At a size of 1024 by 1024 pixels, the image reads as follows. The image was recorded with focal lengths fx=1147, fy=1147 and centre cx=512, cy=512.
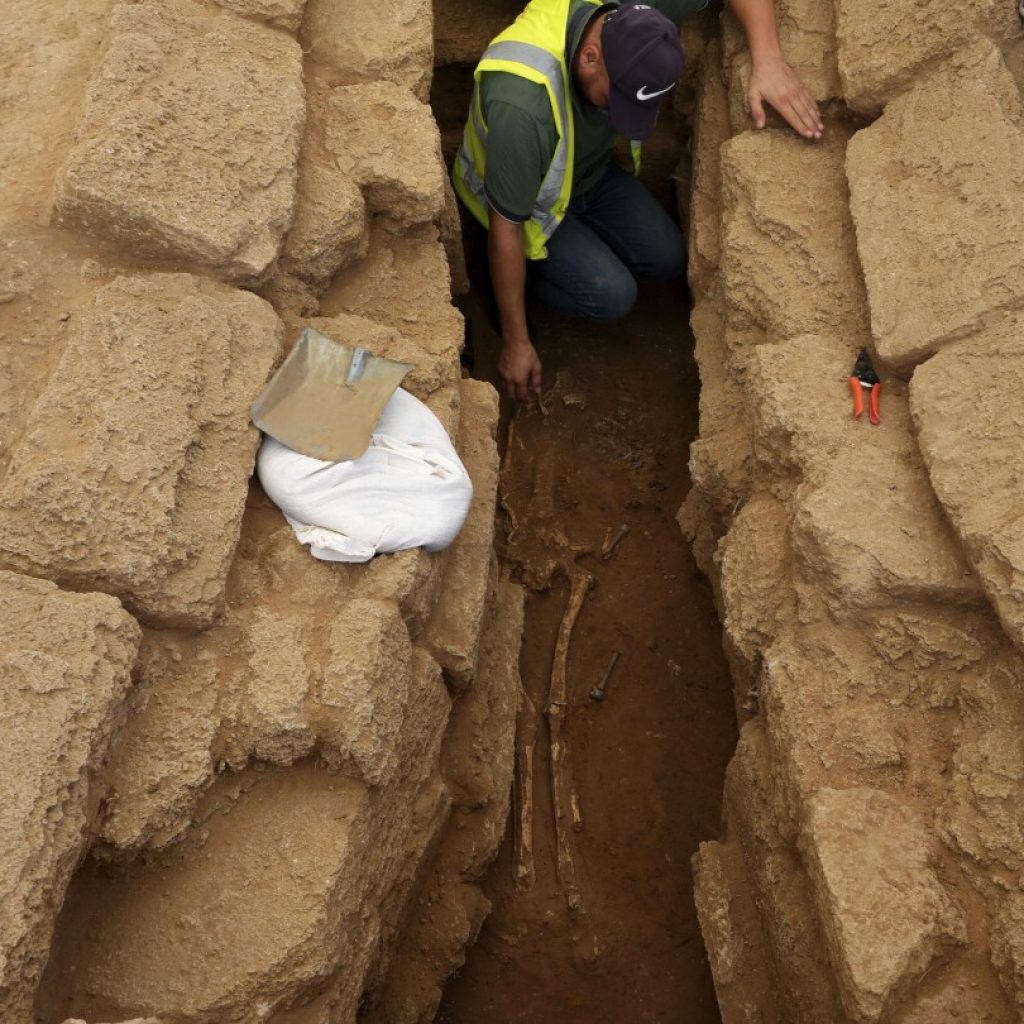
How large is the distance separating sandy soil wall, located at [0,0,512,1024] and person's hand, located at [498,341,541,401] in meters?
0.88

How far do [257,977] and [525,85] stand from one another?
2.87 m

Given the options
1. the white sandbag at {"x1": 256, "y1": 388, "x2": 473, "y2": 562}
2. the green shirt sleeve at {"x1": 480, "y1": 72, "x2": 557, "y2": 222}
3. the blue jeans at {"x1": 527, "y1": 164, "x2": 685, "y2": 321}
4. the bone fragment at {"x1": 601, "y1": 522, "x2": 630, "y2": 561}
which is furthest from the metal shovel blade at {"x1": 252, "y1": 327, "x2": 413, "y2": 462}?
the blue jeans at {"x1": 527, "y1": 164, "x2": 685, "y2": 321}

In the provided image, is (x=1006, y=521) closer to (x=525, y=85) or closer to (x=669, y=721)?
(x=669, y=721)

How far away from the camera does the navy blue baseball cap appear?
3.63 metres

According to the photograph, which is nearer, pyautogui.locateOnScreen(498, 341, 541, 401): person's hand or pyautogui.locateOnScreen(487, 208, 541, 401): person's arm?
pyautogui.locateOnScreen(487, 208, 541, 401): person's arm

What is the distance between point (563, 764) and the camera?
3.89 meters

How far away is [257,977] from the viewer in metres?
2.49

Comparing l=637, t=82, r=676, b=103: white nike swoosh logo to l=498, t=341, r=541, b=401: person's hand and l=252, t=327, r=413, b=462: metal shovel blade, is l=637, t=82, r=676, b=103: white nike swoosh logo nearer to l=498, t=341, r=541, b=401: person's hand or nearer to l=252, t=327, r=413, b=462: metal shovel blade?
l=498, t=341, r=541, b=401: person's hand

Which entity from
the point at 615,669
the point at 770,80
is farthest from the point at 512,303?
the point at 615,669

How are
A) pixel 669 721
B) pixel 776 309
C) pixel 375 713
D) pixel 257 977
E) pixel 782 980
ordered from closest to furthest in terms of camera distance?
pixel 257 977, pixel 375 713, pixel 782 980, pixel 776 309, pixel 669 721

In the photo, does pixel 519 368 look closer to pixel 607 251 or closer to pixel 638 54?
pixel 607 251

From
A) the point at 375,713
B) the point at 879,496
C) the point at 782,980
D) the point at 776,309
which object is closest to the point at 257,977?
the point at 375,713

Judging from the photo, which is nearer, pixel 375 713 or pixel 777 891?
pixel 375 713

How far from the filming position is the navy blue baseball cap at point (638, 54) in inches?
143
